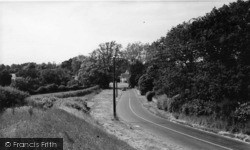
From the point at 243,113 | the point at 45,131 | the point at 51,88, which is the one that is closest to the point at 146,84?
the point at 51,88

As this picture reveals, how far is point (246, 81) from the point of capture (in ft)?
94.9

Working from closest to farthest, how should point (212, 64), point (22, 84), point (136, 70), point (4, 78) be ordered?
1. point (212, 64)
2. point (22, 84)
3. point (4, 78)
4. point (136, 70)

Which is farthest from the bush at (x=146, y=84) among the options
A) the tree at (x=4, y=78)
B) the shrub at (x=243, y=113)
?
the shrub at (x=243, y=113)

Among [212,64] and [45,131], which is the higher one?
[212,64]

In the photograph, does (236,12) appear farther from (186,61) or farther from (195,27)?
(186,61)

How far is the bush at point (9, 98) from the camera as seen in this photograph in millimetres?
26594

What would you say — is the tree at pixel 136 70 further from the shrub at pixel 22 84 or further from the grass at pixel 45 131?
the grass at pixel 45 131

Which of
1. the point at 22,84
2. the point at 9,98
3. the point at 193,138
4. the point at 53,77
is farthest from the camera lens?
the point at 53,77

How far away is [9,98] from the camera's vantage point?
27.7 metres

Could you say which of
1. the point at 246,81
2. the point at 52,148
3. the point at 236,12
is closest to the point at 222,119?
the point at 246,81

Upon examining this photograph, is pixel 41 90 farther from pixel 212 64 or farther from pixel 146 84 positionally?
pixel 212 64

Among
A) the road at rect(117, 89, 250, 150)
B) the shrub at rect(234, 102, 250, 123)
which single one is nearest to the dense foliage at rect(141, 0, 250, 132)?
the shrub at rect(234, 102, 250, 123)

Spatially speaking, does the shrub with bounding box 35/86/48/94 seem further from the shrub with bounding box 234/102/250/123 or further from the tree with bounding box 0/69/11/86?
the shrub with bounding box 234/102/250/123

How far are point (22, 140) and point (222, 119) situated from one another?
23.3 metres
